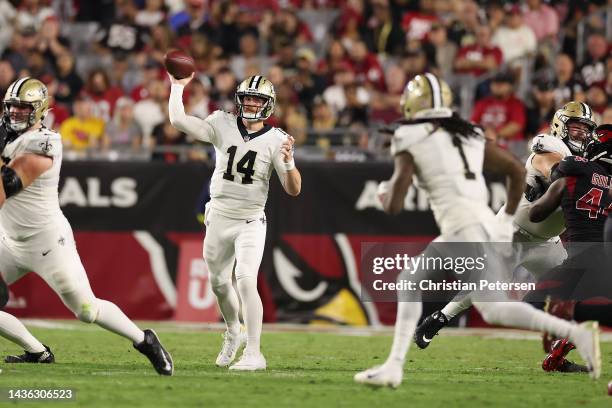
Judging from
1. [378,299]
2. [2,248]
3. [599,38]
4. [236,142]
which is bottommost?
[378,299]

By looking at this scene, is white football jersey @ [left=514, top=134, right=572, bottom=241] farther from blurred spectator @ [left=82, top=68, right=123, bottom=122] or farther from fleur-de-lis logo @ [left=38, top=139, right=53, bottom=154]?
blurred spectator @ [left=82, top=68, right=123, bottom=122]

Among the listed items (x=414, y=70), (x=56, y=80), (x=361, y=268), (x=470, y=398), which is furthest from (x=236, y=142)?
(x=56, y=80)

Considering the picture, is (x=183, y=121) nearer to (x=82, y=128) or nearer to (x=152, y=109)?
(x=82, y=128)

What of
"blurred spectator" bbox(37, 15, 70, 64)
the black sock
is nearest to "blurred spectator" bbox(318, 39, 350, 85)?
"blurred spectator" bbox(37, 15, 70, 64)

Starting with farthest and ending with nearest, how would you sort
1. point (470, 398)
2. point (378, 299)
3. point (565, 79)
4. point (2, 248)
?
1. point (565, 79)
2. point (378, 299)
3. point (2, 248)
4. point (470, 398)

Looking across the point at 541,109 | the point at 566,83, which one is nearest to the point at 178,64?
the point at 541,109

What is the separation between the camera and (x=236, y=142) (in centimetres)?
836

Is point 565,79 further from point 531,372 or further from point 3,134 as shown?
point 3,134


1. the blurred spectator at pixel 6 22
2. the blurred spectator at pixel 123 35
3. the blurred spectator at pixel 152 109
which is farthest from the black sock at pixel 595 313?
the blurred spectator at pixel 6 22

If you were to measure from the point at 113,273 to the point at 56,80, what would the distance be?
381cm

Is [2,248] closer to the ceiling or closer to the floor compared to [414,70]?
closer to the floor

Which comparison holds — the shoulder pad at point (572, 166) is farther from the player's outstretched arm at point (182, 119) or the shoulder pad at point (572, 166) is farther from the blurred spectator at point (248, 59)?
the blurred spectator at point (248, 59)

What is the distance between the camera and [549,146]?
337 inches

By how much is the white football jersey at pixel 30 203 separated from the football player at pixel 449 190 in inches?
84.2
